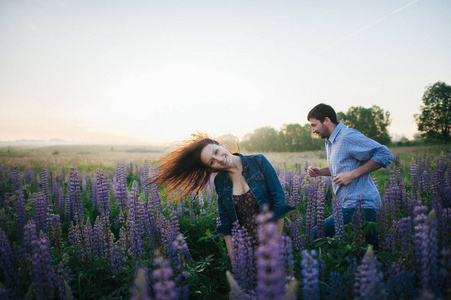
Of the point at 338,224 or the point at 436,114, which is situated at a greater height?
the point at 436,114

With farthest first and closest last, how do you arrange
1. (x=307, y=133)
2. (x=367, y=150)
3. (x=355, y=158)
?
1. (x=307, y=133)
2. (x=355, y=158)
3. (x=367, y=150)

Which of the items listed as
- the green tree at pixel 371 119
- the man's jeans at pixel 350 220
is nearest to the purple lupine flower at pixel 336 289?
the man's jeans at pixel 350 220

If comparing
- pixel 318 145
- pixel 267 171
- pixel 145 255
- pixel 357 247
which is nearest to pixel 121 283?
pixel 145 255

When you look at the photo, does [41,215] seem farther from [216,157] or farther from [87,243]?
[216,157]

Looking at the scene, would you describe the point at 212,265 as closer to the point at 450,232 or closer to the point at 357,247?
the point at 357,247

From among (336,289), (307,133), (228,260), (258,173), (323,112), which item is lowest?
(228,260)

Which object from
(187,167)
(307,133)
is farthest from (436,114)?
(187,167)

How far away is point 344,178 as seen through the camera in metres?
3.84

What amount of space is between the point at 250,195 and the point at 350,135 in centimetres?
222

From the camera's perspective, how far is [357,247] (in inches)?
102

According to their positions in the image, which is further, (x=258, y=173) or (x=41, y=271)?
(x=258, y=173)

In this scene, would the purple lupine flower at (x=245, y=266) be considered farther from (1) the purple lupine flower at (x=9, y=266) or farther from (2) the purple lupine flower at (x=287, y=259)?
(1) the purple lupine flower at (x=9, y=266)

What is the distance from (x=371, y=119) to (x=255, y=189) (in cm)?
6522

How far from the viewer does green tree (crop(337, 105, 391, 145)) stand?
2190 inches
